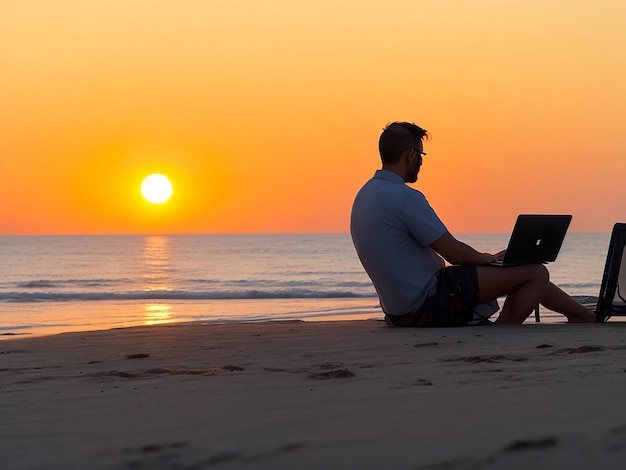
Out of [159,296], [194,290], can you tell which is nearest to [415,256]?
[159,296]

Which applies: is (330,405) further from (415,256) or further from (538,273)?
(538,273)

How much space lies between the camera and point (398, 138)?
20.7 ft

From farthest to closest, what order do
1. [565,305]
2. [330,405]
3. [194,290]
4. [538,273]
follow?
[194,290] → [565,305] → [538,273] → [330,405]

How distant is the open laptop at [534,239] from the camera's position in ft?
21.0

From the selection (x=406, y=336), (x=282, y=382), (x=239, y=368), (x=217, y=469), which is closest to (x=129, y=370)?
(x=239, y=368)

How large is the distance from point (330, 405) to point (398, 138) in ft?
10.7

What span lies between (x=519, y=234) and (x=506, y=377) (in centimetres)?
259

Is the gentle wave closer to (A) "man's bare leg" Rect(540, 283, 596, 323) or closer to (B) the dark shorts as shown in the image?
(A) "man's bare leg" Rect(540, 283, 596, 323)

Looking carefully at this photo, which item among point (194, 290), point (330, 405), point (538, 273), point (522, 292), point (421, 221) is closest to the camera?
point (330, 405)

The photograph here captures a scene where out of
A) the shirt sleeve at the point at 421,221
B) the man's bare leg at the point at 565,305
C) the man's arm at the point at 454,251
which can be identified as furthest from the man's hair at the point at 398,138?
the man's bare leg at the point at 565,305

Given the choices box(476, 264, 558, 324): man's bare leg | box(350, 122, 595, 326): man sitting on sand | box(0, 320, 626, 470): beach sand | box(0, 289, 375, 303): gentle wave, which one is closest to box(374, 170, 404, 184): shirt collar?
box(350, 122, 595, 326): man sitting on sand

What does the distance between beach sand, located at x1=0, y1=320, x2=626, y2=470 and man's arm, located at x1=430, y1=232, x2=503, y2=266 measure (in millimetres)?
557

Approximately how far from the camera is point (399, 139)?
20.6ft

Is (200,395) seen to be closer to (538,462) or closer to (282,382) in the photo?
(282,382)
